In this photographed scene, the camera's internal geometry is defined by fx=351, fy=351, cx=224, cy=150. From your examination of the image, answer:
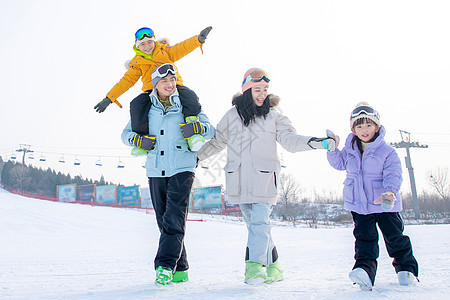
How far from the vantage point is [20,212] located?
14.9 m

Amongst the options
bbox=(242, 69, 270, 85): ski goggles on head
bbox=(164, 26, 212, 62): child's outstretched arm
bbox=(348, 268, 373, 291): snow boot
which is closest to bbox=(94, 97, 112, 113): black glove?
bbox=(164, 26, 212, 62): child's outstretched arm

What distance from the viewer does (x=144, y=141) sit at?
2.81 m

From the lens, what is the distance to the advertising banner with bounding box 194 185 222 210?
3256cm

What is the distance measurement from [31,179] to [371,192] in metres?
65.5

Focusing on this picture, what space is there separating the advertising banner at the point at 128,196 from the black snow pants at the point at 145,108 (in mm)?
33251

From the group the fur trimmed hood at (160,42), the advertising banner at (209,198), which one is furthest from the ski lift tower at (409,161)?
the fur trimmed hood at (160,42)

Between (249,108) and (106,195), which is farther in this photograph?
(106,195)

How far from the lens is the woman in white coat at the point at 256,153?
255 cm

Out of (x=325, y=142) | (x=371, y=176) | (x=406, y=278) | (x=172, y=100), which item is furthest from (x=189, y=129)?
(x=406, y=278)

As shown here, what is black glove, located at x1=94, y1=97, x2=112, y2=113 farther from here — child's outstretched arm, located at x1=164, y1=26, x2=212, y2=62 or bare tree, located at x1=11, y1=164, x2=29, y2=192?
bare tree, located at x1=11, y1=164, x2=29, y2=192

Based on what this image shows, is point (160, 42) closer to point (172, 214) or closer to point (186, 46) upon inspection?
point (186, 46)

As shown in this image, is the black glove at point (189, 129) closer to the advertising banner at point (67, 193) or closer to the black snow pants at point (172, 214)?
the black snow pants at point (172, 214)

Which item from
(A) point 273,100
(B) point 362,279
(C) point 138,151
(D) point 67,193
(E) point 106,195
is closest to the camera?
(B) point 362,279

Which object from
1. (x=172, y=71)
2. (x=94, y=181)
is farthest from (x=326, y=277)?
(x=94, y=181)
